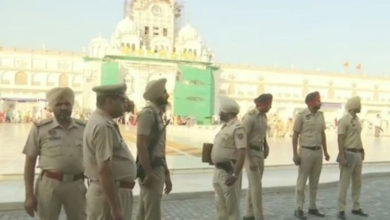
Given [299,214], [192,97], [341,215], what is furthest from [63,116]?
[192,97]

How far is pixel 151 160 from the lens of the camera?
3.98 m

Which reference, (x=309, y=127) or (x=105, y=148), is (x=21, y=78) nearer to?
(x=309, y=127)

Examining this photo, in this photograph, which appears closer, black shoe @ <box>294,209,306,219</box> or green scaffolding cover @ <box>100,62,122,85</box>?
black shoe @ <box>294,209,306,219</box>

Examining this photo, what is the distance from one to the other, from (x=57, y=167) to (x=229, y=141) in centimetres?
181

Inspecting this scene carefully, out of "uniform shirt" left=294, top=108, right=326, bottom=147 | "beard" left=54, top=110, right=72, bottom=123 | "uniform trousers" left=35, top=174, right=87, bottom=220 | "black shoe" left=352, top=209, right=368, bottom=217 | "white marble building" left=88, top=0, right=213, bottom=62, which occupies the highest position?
"white marble building" left=88, top=0, right=213, bottom=62

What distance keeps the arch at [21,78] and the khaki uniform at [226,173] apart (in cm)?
6094

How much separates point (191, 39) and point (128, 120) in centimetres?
3460

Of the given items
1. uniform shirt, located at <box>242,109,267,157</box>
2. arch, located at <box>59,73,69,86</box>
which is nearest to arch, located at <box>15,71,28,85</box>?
arch, located at <box>59,73,69,86</box>

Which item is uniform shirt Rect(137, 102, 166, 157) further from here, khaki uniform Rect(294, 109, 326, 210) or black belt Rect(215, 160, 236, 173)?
khaki uniform Rect(294, 109, 326, 210)

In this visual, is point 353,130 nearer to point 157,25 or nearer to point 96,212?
point 96,212

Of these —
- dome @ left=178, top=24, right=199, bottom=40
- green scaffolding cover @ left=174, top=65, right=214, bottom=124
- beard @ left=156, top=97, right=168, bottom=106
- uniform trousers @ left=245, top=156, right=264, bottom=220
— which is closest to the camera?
beard @ left=156, top=97, right=168, bottom=106

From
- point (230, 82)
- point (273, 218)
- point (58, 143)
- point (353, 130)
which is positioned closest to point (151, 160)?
point (58, 143)

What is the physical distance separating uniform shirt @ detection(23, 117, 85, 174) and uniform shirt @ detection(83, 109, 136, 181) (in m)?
0.47

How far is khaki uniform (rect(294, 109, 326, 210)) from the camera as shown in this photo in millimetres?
6211
